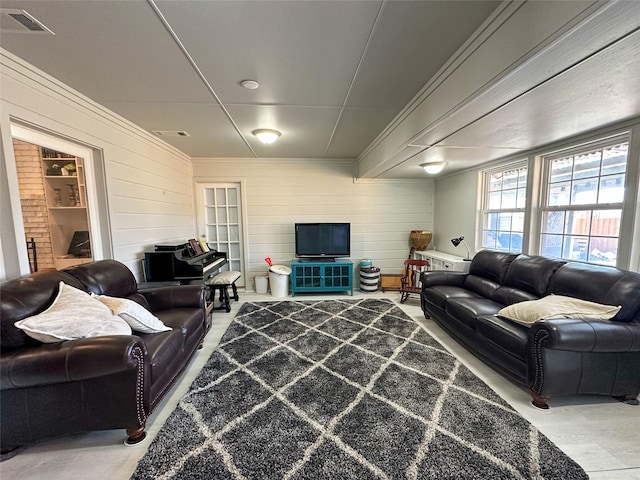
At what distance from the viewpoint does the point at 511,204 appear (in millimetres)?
3543

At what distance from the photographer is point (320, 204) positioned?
491cm

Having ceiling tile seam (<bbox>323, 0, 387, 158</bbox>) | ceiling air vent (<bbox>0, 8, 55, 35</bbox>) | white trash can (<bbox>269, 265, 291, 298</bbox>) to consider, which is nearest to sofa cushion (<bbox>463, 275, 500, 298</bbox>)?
ceiling tile seam (<bbox>323, 0, 387, 158</bbox>)

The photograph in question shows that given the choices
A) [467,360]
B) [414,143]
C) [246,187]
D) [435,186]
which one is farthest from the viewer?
[435,186]

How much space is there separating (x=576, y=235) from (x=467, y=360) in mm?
1858

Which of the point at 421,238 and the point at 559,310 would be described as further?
the point at 421,238

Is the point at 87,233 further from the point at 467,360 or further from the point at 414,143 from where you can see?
the point at 467,360

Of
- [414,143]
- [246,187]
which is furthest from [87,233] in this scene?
[414,143]

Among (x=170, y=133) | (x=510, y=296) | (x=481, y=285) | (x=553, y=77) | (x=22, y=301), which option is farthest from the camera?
(x=170, y=133)

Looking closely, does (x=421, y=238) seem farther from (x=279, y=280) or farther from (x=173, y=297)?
(x=173, y=297)

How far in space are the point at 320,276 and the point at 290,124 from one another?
2.57m

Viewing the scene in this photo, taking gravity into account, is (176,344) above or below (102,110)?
below

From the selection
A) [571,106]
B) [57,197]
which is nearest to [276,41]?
[571,106]

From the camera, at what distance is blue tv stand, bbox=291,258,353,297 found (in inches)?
178

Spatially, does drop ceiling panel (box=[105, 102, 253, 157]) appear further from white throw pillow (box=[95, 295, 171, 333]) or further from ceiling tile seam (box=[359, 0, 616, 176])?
ceiling tile seam (box=[359, 0, 616, 176])
